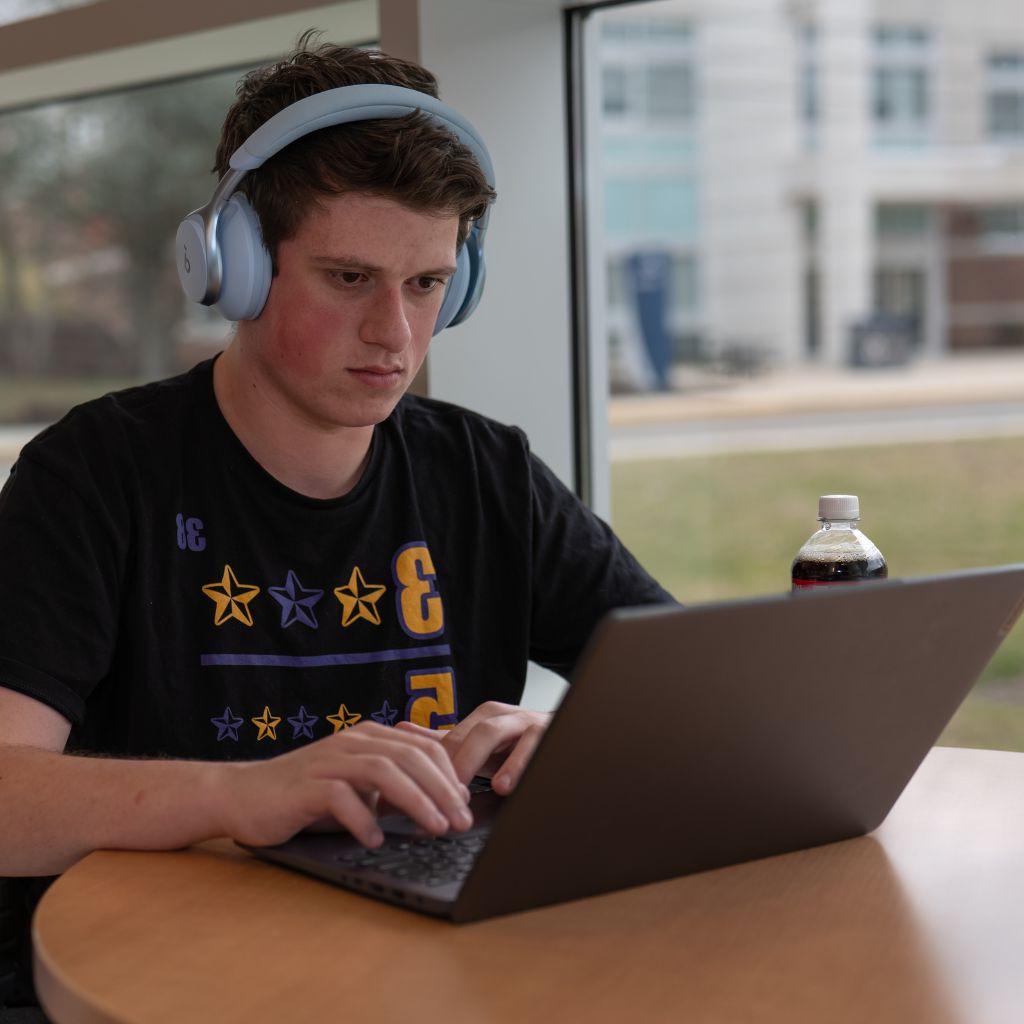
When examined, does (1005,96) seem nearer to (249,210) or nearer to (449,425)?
(449,425)

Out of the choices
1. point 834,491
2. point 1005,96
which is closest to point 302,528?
point 834,491

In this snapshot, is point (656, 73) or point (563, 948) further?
point (656, 73)

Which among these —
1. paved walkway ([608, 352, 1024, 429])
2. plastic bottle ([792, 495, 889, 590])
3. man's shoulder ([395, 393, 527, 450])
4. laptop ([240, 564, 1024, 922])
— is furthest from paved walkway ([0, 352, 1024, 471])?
laptop ([240, 564, 1024, 922])

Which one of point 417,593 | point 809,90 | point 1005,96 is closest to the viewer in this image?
point 417,593

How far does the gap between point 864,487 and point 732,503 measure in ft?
1.75

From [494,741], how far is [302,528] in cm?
38

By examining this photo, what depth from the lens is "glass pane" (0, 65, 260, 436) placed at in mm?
4797

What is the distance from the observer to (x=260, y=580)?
3.89 ft

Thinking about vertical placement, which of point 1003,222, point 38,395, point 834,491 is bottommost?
point 834,491

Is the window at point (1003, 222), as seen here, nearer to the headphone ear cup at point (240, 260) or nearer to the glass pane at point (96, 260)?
the glass pane at point (96, 260)

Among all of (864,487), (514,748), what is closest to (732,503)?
(864,487)

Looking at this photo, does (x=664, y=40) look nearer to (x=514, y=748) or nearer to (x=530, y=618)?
(x=530, y=618)

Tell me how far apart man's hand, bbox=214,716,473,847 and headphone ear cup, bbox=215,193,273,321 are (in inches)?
19.3

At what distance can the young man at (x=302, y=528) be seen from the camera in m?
1.09
